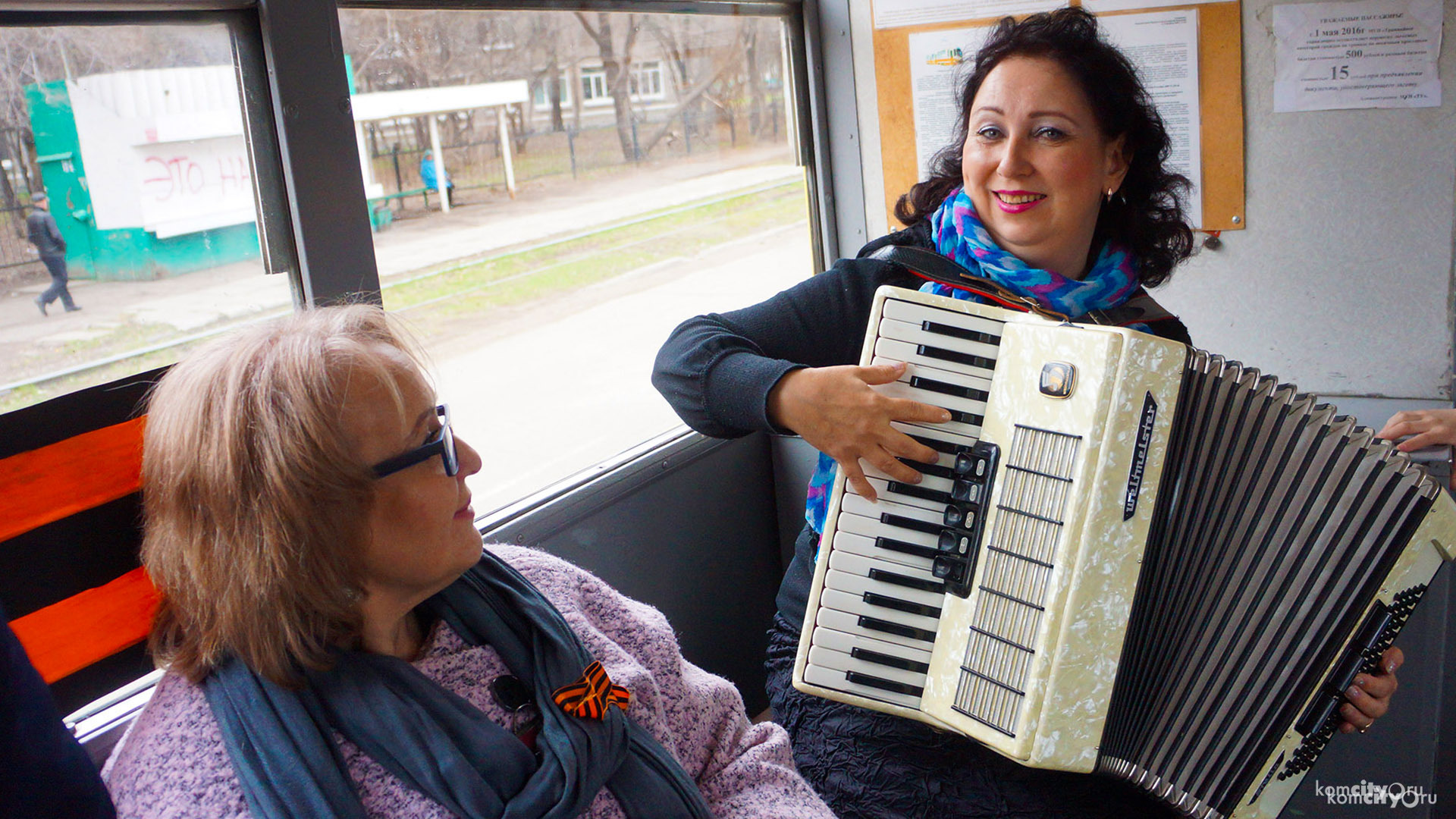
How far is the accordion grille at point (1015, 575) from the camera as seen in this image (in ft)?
4.44

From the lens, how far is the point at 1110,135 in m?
1.91

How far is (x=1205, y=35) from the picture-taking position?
271 centimetres

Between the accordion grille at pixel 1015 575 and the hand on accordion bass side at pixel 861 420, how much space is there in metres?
0.12

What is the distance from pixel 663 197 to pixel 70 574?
1.86m

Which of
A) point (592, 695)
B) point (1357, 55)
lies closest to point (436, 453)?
point (592, 695)

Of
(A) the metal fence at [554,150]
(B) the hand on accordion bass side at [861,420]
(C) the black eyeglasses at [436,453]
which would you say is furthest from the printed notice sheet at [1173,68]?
(C) the black eyeglasses at [436,453]

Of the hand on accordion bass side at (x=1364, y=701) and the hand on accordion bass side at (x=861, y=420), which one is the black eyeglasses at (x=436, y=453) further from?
the hand on accordion bass side at (x=1364, y=701)

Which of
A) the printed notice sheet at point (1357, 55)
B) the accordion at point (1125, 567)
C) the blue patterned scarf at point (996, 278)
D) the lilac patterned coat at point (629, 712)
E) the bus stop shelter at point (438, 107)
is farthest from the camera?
the printed notice sheet at point (1357, 55)

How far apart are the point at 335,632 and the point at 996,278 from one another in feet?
3.81

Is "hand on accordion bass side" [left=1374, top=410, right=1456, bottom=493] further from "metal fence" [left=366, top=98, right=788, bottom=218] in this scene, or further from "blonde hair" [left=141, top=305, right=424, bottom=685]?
A: "metal fence" [left=366, top=98, right=788, bottom=218]

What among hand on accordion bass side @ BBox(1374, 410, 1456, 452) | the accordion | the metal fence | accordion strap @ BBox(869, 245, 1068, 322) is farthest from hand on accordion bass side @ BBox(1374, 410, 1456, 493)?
the metal fence

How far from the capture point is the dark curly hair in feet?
6.13

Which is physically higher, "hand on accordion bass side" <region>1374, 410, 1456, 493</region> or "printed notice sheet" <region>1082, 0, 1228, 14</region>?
"printed notice sheet" <region>1082, 0, 1228, 14</region>

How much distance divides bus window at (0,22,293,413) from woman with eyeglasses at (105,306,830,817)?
38cm
